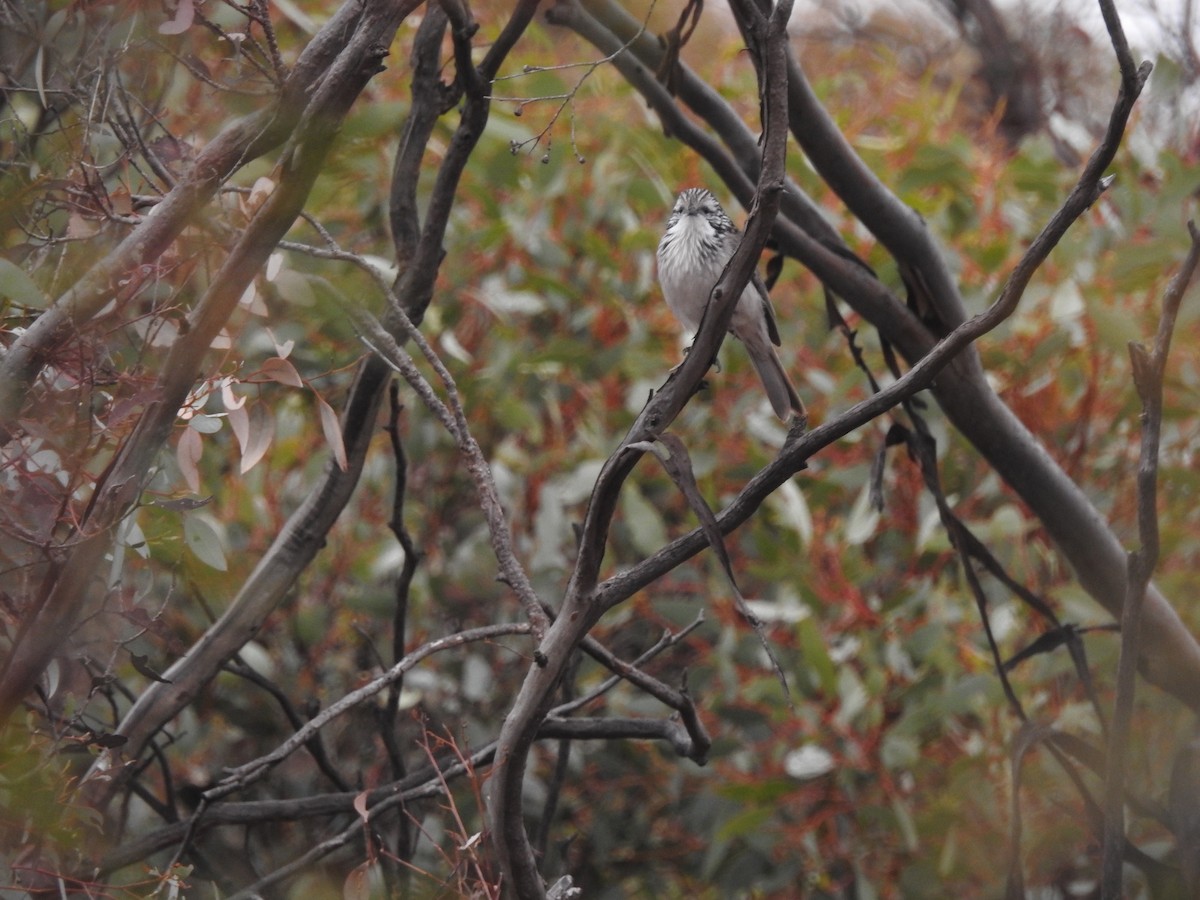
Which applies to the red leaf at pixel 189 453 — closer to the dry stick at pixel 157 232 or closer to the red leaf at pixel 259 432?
the red leaf at pixel 259 432

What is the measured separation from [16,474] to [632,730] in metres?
0.84

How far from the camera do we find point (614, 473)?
1.24 metres

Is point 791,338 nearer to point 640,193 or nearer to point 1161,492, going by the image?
point 640,193

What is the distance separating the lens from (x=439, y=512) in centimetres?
329

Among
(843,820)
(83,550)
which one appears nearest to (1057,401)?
(843,820)

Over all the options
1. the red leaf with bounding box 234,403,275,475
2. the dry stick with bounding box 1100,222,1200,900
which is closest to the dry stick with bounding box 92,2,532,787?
the red leaf with bounding box 234,403,275,475

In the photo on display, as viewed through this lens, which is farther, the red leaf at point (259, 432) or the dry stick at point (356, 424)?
the dry stick at point (356, 424)

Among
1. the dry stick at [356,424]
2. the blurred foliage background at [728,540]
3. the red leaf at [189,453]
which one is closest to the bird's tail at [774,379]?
the blurred foliage background at [728,540]

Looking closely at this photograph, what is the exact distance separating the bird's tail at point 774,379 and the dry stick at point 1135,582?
1.17 meters

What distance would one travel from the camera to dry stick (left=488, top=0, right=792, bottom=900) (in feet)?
4.06

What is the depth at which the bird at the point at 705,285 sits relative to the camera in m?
2.79

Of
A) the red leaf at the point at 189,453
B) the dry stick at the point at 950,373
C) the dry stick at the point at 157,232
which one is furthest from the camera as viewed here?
the dry stick at the point at 950,373

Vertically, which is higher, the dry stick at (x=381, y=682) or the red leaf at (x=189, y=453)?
the red leaf at (x=189, y=453)

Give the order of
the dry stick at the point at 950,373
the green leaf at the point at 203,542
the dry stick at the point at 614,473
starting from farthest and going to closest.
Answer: the dry stick at the point at 950,373, the green leaf at the point at 203,542, the dry stick at the point at 614,473
